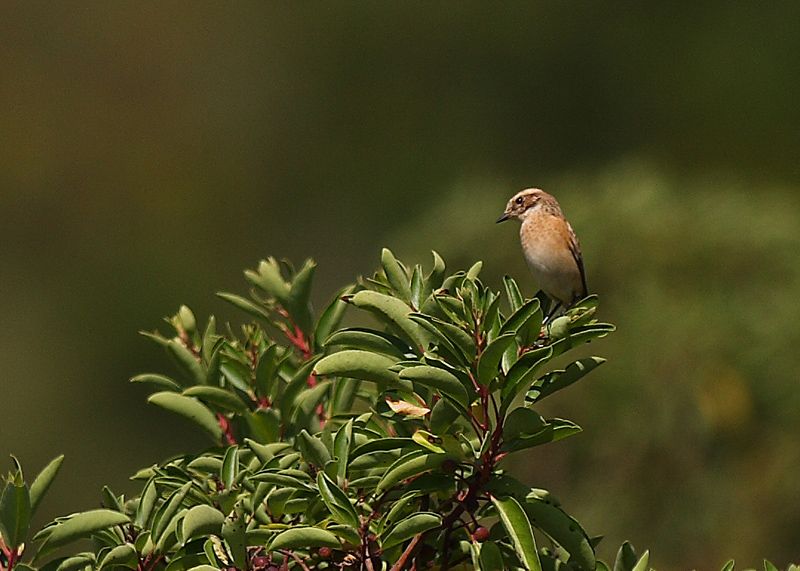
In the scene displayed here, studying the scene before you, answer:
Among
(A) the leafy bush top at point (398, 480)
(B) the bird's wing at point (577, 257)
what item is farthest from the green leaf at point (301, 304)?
(B) the bird's wing at point (577, 257)

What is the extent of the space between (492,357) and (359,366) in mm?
210

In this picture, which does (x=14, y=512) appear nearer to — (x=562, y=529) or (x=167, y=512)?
(x=167, y=512)

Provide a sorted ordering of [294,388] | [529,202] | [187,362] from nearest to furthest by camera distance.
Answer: [294,388], [187,362], [529,202]

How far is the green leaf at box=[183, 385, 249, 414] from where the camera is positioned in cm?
206

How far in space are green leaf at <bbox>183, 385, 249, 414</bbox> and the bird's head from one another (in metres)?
1.48

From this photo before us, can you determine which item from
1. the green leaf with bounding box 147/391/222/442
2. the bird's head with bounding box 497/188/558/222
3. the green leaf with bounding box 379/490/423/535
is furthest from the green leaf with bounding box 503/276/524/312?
the bird's head with bounding box 497/188/558/222

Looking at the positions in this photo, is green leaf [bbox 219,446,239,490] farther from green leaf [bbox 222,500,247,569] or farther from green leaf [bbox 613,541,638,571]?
green leaf [bbox 613,541,638,571]

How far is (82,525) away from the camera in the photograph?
1748mm

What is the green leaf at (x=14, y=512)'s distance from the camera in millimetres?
1774

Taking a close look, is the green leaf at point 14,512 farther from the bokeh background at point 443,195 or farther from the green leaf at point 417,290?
the bokeh background at point 443,195

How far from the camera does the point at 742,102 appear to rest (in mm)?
9875

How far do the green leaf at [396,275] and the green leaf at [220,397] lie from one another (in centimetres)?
38

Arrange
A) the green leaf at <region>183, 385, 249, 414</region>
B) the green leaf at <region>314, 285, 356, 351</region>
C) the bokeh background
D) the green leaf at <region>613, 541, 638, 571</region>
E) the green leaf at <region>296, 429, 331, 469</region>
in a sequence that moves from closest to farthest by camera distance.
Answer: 1. the green leaf at <region>296, 429, 331, 469</region>
2. the green leaf at <region>613, 541, 638, 571</region>
3. the green leaf at <region>183, 385, 249, 414</region>
4. the green leaf at <region>314, 285, 356, 351</region>
5. the bokeh background

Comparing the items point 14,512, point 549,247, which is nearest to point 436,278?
point 14,512
